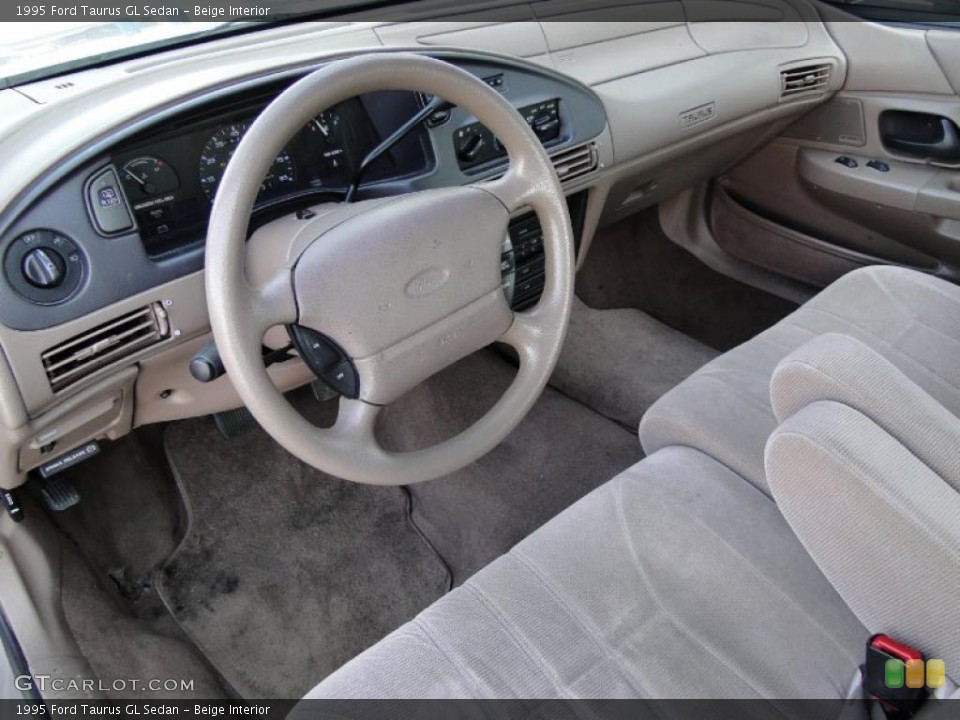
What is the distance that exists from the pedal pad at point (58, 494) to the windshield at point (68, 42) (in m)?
0.69

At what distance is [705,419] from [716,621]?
39 centimetres

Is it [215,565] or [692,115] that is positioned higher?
[692,115]

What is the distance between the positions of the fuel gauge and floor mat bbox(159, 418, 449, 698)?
0.77 m

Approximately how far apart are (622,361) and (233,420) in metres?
1.10

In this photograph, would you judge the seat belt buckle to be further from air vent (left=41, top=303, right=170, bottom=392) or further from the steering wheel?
air vent (left=41, top=303, right=170, bottom=392)

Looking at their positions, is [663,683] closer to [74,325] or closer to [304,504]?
[74,325]

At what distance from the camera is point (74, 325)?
117 cm

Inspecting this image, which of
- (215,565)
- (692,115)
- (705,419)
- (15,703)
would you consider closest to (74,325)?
(15,703)

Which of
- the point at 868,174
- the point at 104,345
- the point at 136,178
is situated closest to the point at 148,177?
the point at 136,178

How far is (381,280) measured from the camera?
3.81 ft

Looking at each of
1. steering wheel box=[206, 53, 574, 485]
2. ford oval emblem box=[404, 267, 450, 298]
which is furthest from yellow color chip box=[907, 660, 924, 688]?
ford oval emblem box=[404, 267, 450, 298]

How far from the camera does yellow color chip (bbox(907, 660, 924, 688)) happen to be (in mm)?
902

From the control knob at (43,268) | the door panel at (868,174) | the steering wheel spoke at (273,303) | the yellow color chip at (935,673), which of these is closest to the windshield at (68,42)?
the control knob at (43,268)

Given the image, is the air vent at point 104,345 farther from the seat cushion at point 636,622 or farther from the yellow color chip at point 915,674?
the yellow color chip at point 915,674
